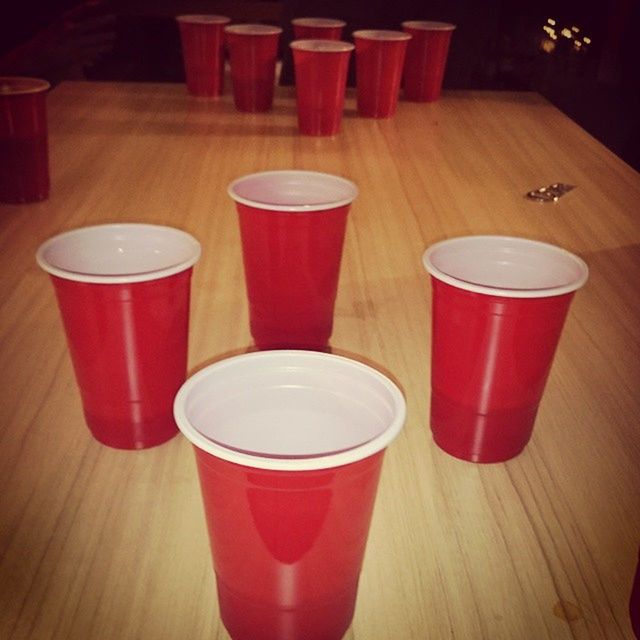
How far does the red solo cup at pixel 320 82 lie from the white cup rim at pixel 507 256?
3.23 feet

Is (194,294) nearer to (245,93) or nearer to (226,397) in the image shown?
(226,397)

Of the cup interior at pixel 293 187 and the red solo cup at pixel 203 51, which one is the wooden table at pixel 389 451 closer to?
the cup interior at pixel 293 187

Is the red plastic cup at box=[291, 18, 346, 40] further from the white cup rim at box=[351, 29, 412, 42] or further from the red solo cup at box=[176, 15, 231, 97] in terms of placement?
the red solo cup at box=[176, 15, 231, 97]

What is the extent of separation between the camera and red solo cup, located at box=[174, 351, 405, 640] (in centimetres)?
53

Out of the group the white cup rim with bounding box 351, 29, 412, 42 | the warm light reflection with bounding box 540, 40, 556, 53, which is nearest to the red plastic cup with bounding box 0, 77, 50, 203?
the white cup rim with bounding box 351, 29, 412, 42

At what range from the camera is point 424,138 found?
1.96 meters

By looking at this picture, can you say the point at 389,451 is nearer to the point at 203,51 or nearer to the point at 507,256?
the point at 507,256

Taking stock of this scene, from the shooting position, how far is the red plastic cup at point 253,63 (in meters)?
1.90

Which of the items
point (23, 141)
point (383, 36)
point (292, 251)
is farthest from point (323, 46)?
point (292, 251)

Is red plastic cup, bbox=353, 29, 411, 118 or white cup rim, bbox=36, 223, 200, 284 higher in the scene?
white cup rim, bbox=36, 223, 200, 284

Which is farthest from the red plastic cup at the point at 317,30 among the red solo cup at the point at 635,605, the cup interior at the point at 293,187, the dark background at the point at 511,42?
the red solo cup at the point at 635,605

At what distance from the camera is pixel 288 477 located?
51cm

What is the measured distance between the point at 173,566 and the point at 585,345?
683mm

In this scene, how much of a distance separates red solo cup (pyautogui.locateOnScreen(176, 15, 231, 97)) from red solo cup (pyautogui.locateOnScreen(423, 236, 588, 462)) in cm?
146
